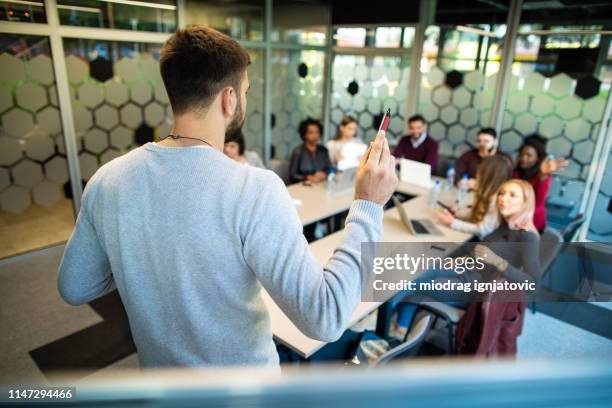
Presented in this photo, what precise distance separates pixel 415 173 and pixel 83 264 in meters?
3.72

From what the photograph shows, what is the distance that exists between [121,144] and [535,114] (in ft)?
15.5

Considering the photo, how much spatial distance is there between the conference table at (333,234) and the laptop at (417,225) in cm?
4

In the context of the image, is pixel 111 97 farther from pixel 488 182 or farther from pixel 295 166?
pixel 488 182

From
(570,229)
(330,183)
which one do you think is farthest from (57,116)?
(570,229)

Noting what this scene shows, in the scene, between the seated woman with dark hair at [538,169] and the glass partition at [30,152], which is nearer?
the glass partition at [30,152]

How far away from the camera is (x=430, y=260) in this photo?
1264mm

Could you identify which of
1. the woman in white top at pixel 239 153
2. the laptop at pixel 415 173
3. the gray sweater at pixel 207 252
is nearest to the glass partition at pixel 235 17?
the woman in white top at pixel 239 153

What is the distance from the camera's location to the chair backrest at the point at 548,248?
245cm

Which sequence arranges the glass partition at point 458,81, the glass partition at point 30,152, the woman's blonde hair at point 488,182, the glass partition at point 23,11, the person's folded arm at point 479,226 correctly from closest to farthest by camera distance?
the person's folded arm at point 479,226, the woman's blonde hair at point 488,182, the glass partition at point 23,11, the glass partition at point 30,152, the glass partition at point 458,81

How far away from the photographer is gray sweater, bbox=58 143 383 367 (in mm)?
806

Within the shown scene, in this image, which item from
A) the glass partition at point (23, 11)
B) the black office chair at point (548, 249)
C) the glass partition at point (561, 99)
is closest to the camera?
Answer: the black office chair at point (548, 249)

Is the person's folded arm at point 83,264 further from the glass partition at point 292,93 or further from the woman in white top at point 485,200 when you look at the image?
the glass partition at point 292,93

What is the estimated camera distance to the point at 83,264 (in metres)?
0.98

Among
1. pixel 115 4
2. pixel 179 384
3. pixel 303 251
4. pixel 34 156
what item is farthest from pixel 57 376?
pixel 115 4
